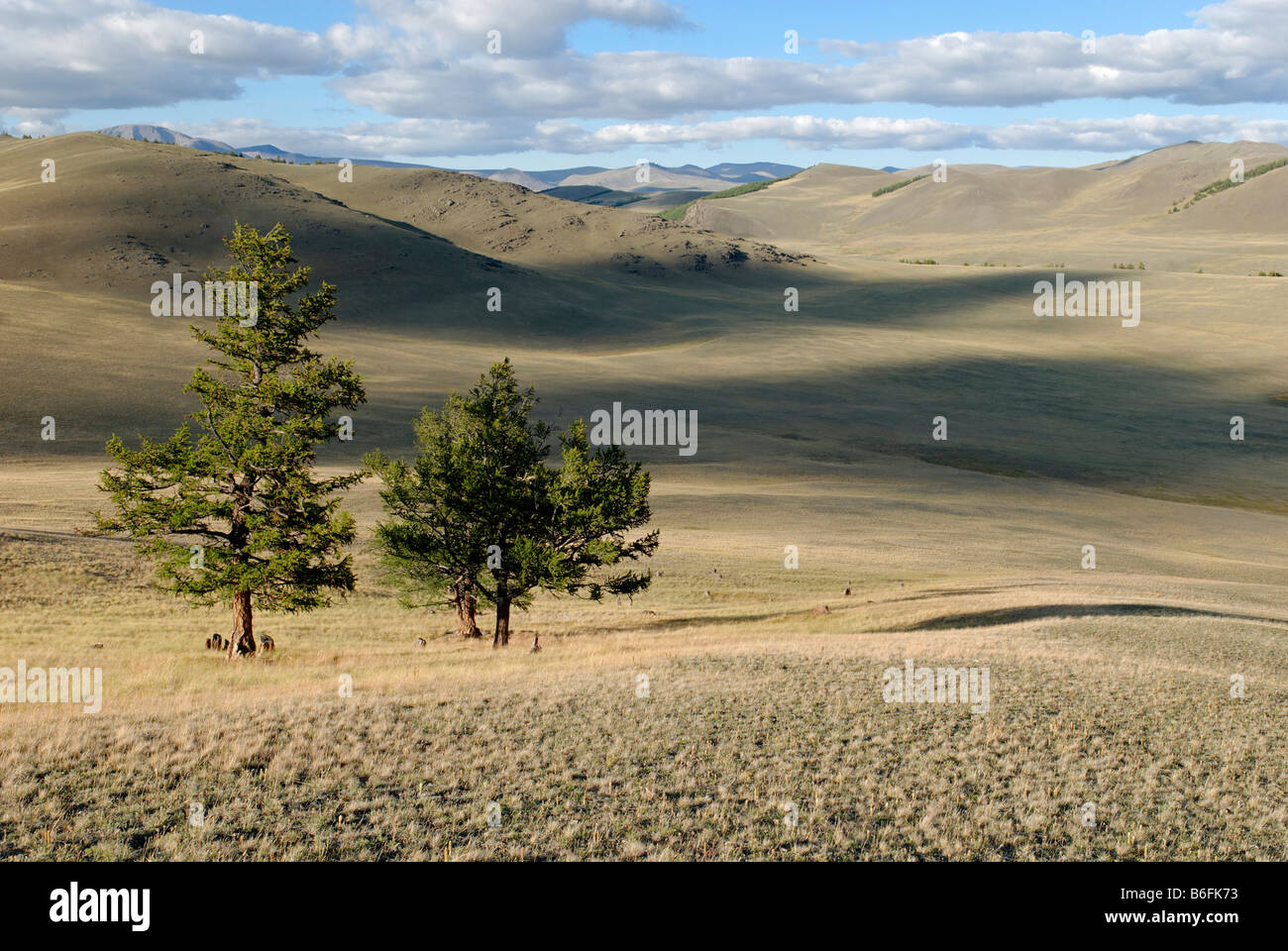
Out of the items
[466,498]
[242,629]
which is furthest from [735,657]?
[242,629]

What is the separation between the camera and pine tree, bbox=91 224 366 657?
79.6ft

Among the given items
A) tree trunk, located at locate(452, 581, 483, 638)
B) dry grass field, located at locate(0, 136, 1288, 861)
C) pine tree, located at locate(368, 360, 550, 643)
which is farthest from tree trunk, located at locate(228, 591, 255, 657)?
tree trunk, located at locate(452, 581, 483, 638)

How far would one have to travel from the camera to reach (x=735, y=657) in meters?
22.4

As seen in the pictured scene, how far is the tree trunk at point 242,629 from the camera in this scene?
83.0 ft

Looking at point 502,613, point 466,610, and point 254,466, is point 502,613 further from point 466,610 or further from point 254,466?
point 254,466

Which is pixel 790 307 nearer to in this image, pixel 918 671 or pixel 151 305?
pixel 151 305

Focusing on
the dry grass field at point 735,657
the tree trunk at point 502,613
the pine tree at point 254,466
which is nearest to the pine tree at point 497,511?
the tree trunk at point 502,613

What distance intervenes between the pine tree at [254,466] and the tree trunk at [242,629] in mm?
30

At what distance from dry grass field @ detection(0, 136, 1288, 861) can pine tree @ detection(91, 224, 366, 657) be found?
2.24 metres

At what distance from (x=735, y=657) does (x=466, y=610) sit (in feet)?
41.0

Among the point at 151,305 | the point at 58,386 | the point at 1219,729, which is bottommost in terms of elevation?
the point at 1219,729

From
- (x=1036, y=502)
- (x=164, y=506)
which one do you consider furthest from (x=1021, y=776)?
(x=1036, y=502)

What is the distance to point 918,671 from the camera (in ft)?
67.5
